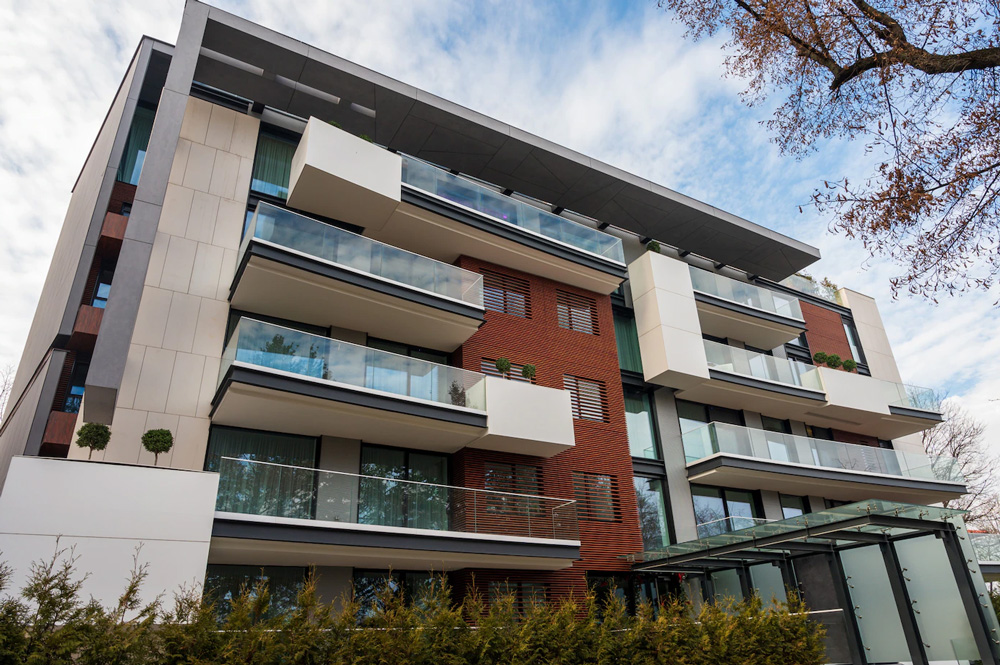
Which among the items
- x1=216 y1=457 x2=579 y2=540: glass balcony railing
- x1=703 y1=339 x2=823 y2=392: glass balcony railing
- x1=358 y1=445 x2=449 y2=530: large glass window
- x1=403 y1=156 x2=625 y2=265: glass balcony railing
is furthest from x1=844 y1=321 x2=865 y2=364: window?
x1=358 y1=445 x2=449 y2=530: large glass window

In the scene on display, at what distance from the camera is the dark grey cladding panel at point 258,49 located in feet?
55.3

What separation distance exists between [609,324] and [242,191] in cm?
1107

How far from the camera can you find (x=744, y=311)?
23.5 meters

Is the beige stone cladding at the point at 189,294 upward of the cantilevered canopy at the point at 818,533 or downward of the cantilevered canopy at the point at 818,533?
upward

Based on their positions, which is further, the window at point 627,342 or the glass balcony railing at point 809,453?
the window at point 627,342

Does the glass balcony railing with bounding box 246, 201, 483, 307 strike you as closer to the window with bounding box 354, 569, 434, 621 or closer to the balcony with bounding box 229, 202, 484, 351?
the balcony with bounding box 229, 202, 484, 351

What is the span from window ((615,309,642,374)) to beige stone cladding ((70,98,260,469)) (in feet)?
38.7

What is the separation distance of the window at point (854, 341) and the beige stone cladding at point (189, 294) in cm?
2440

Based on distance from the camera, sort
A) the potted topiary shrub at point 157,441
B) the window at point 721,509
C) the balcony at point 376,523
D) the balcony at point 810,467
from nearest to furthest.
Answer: the balcony at point 376,523 → the potted topiary shrub at point 157,441 → the window at point 721,509 → the balcony at point 810,467

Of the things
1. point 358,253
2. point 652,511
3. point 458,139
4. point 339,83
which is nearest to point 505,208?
point 458,139

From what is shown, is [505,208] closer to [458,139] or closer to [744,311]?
[458,139]

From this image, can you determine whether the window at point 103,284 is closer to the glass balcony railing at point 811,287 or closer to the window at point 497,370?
the window at point 497,370

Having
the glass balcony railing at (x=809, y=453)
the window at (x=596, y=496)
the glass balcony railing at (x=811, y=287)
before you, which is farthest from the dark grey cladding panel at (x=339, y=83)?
the glass balcony railing at (x=811, y=287)

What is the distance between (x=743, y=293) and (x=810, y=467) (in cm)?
633
